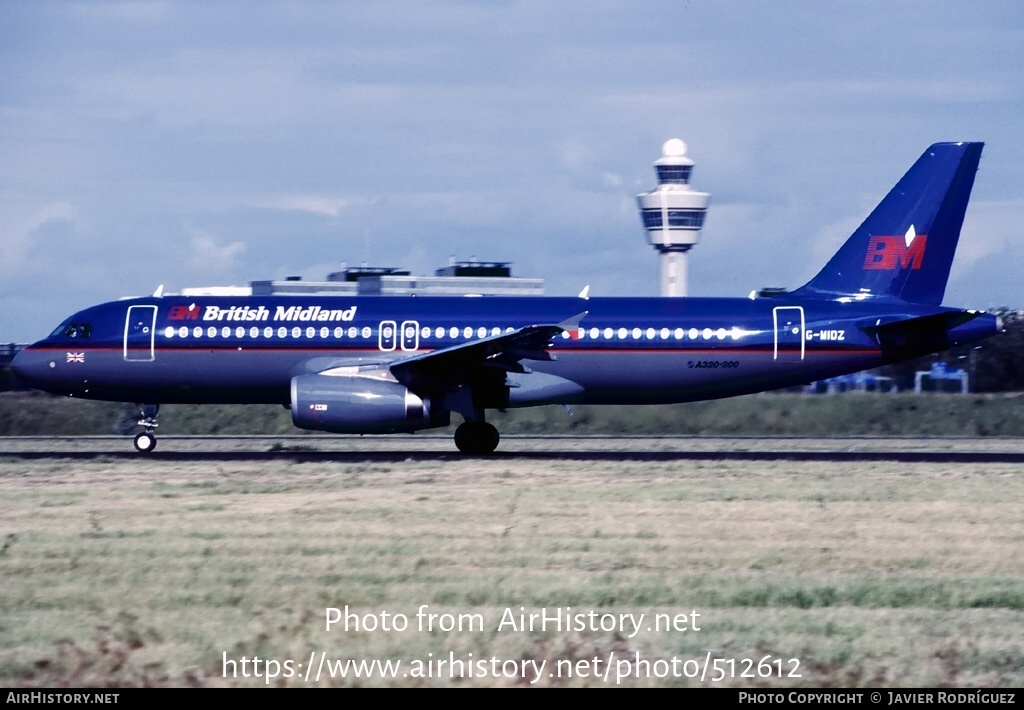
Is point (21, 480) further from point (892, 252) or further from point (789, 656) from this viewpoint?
point (892, 252)

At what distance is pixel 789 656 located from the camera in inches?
345

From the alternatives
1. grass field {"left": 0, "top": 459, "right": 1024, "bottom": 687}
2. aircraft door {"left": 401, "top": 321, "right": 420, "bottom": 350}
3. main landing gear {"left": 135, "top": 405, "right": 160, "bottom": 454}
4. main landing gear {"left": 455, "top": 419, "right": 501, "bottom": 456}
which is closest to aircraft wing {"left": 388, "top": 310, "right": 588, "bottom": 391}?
aircraft door {"left": 401, "top": 321, "right": 420, "bottom": 350}

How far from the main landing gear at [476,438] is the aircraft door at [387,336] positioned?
212 cm

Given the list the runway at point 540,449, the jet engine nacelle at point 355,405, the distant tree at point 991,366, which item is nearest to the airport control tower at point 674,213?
the distant tree at point 991,366

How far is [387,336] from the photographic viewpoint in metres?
26.8

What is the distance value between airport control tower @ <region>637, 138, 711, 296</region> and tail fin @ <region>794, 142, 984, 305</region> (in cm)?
4625

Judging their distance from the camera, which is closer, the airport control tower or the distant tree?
the distant tree

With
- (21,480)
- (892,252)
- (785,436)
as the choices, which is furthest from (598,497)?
(785,436)

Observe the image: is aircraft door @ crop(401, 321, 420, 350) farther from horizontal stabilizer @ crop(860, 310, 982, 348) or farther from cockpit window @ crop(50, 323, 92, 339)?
horizontal stabilizer @ crop(860, 310, 982, 348)

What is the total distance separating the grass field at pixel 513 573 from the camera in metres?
8.63

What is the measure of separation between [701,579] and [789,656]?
10.4 ft

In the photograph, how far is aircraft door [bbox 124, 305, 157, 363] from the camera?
26.9 metres

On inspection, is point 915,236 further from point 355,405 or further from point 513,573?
point 513,573

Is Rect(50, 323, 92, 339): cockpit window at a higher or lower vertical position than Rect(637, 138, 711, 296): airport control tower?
lower
